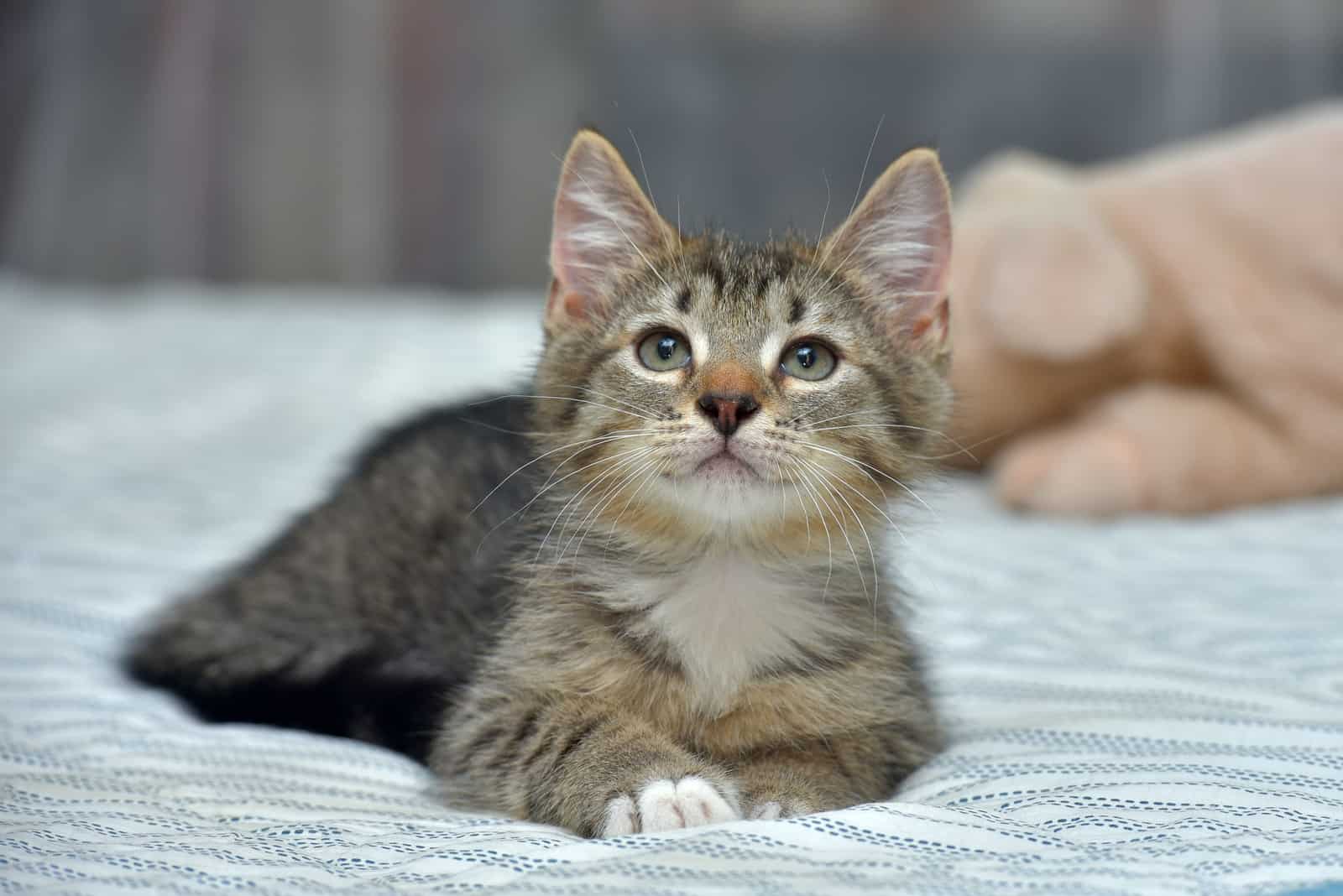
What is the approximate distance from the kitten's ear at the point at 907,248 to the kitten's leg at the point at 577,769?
2.12 ft

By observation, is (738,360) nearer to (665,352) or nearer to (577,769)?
(665,352)

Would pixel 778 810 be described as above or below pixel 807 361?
below

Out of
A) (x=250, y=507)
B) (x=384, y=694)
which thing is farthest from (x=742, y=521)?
(x=250, y=507)

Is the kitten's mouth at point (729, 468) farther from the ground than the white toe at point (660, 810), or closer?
farther from the ground

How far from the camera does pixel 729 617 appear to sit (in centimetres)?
142

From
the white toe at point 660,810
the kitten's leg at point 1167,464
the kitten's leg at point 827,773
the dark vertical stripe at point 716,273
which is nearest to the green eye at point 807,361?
the dark vertical stripe at point 716,273

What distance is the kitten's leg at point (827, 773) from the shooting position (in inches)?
48.6

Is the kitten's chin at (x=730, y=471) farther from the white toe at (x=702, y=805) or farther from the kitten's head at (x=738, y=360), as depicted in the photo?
the white toe at (x=702, y=805)

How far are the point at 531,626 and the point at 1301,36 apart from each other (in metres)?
4.57

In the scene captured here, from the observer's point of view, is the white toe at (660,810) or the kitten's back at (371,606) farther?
the kitten's back at (371,606)

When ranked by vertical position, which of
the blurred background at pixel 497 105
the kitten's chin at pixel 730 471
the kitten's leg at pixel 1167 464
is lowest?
the kitten's leg at pixel 1167 464

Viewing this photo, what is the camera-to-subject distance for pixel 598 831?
1172mm

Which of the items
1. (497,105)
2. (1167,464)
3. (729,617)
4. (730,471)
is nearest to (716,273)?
(730,471)

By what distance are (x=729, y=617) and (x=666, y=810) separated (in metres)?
0.31
